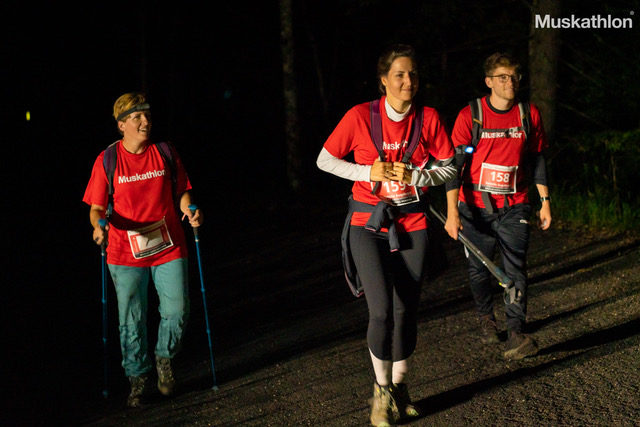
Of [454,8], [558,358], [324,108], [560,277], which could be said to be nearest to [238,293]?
[560,277]

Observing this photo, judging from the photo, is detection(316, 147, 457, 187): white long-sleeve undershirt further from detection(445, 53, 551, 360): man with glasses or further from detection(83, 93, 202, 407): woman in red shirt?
detection(83, 93, 202, 407): woman in red shirt

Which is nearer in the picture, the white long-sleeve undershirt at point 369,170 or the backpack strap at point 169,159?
the white long-sleeve undershirt at point 369,170

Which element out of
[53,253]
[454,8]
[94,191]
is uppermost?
[454,8]

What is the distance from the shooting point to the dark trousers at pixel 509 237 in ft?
19.8

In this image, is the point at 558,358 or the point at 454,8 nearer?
the point at 558,358

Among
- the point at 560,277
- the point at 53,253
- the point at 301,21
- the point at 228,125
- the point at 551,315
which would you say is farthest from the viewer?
the point at 228,125

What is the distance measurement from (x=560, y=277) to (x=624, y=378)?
10.7ft

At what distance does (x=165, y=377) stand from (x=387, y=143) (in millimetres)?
2516

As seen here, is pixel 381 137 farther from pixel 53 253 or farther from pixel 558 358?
pixel 53 253

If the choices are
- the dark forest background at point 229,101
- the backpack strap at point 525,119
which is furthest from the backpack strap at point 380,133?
the dark forest background at point 229,101

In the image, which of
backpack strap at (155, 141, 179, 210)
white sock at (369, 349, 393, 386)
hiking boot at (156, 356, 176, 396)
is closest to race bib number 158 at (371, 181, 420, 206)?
white sock at (369, 349, 393, 386)

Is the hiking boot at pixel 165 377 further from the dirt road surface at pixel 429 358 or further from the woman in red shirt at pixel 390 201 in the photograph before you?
the woman in red shirt at pixel 390 201

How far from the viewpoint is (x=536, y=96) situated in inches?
522

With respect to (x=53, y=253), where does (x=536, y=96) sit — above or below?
above
